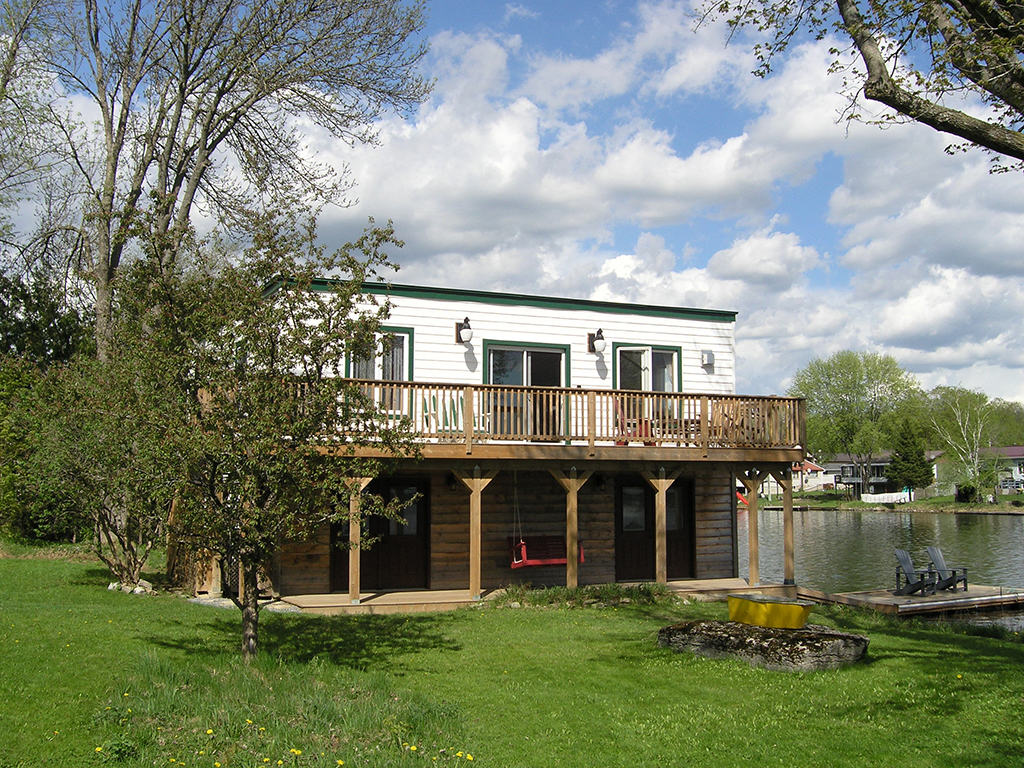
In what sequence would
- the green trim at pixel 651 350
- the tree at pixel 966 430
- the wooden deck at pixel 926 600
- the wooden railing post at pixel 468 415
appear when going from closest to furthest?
the wooden railing post at pixel 468 415 < the wooden deck at pixel 926 600 < the green trim at pixel 651 350 < the tree at pixel 966 430

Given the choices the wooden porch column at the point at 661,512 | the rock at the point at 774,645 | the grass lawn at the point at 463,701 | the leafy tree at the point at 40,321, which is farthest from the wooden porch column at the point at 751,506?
the leafy tree at the point at 40,321

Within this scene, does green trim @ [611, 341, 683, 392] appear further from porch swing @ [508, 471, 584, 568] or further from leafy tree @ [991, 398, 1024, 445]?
leafy tree @ [991, 398, 1024, 445]

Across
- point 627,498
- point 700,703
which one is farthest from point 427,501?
point 700,703

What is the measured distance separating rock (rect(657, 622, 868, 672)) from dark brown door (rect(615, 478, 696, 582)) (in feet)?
23.3

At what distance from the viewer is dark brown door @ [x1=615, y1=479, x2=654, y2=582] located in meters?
17.1

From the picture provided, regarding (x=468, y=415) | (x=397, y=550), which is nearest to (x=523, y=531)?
(x=397, y=550)

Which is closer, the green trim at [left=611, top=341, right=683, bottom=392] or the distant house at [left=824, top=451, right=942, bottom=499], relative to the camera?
the green trim at [left=611, top=341, right=683, bottom=392]

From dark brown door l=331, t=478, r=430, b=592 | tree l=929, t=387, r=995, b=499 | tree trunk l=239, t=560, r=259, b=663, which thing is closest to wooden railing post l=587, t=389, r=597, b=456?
dark brown door l=331, t=478, r=430, b=592

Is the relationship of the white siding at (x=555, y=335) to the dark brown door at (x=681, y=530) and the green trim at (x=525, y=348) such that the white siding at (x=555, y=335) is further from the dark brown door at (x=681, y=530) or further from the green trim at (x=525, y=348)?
the dark brown door at (x=681, y=530)

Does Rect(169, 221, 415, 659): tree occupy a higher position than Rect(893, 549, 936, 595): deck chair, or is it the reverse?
Rect(169, 221, 415, 659): tree

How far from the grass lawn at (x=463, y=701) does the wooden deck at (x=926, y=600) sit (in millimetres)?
5039

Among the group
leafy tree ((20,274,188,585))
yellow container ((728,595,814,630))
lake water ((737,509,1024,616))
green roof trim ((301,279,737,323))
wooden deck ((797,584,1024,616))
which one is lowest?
lake water ((737,509,1024,616))

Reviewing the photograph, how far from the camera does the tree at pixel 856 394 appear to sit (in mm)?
79000

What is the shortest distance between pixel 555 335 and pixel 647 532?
14.8 feet
